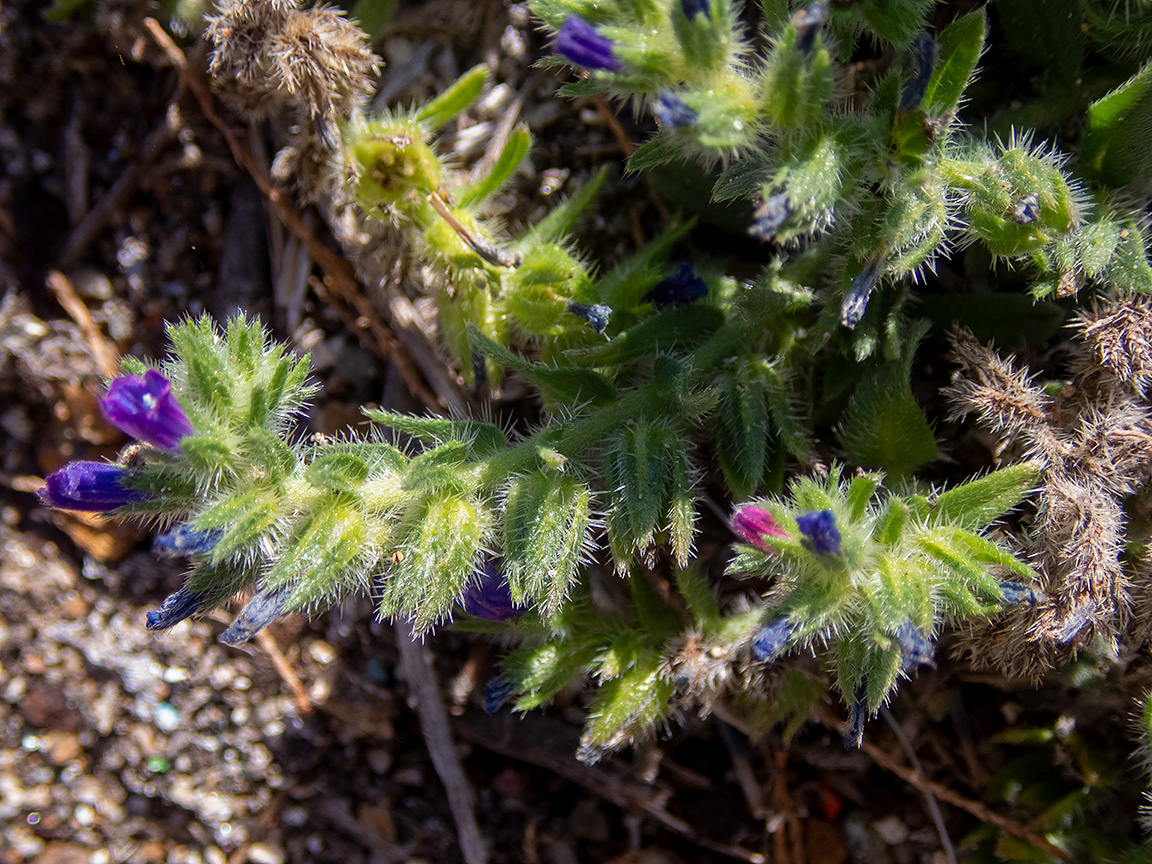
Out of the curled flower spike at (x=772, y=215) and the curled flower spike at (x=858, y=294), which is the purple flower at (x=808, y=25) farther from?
the curled flower spike at (x=858, y=294)

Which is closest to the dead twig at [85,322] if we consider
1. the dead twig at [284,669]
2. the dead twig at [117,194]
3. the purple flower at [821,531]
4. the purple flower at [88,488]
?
the dead twig at [117,194]

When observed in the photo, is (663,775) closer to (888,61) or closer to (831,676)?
(831,676)

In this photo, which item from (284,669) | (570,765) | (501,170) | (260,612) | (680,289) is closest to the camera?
(260,612)

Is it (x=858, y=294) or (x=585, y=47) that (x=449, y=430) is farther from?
(x=858, y=294)

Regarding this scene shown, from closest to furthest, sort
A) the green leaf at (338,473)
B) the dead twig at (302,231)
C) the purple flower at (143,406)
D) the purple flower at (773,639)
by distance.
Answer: the purple flower at (143,406) < the purple flower at (773,639) < the green leaf at (338,473) < the dead twig at (302,231)

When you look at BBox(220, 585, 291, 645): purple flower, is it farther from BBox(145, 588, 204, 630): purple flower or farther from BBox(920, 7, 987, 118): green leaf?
BBox(920, 7, 987, 118): green leaf

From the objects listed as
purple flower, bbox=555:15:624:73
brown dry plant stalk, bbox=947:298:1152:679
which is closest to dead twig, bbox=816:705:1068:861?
brown dry plant stalk, bbox=947:298:1152:679

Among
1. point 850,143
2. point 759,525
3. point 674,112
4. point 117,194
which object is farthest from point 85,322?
point 850,143
